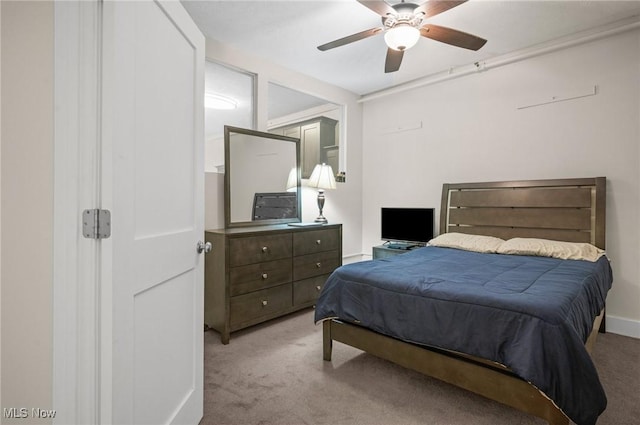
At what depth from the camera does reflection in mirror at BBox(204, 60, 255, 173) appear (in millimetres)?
3176

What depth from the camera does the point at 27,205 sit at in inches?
42.6

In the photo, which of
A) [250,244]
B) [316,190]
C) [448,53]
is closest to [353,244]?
[316,190]

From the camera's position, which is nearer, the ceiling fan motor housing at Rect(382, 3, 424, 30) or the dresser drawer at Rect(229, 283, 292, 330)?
the ceiling fan motor housing at Rect(382, 3, 424, 30)

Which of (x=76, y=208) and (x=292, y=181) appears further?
(x=292, y=181)

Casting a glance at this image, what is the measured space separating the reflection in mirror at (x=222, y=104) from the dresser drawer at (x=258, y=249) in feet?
2.66

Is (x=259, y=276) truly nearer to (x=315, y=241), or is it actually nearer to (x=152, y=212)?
(x=315, y=241)

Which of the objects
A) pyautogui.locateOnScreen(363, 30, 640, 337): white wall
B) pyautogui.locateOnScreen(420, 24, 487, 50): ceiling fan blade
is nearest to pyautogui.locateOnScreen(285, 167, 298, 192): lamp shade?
pyautogui.locateOnScreen(363, 30, 640, 337): white wall

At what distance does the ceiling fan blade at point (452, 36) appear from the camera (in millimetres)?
2299

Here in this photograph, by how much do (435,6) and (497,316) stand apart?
1.85 m

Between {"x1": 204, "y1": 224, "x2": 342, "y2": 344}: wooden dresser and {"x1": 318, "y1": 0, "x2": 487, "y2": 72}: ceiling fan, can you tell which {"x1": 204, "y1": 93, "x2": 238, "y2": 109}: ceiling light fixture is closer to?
{"x1": 204, "y1": 224, "x2": 342, "y2": 344}: wooden dresser

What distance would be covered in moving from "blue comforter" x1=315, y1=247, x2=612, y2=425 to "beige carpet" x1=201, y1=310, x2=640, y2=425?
359 mm

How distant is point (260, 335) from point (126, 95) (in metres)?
2.22

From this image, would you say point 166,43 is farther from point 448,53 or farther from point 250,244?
point 448,53

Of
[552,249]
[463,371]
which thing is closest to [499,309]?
[463,371]
